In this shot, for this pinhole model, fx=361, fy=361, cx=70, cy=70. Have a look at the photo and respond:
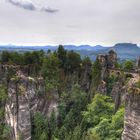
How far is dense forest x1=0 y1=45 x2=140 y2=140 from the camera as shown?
226 feet

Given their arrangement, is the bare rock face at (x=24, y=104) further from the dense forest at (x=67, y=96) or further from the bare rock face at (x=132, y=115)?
the bare rock face at (x=132, y=115)

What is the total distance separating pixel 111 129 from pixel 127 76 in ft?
54.4

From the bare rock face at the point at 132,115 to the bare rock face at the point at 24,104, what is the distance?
27953 millimetres

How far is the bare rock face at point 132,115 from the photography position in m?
47.5

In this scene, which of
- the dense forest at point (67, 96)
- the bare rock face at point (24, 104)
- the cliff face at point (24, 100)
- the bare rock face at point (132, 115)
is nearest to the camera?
the bare rock face at point (132, 115)

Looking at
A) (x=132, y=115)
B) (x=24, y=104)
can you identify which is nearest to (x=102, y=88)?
(x=24, y=104)

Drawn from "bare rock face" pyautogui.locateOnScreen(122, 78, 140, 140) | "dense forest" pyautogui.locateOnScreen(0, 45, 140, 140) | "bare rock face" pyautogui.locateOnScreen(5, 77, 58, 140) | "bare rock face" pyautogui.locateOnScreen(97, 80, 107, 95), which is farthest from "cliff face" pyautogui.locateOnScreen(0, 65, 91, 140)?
"bare rock face" pyautogui.locateOnScreen(122, 78, 140, 140)

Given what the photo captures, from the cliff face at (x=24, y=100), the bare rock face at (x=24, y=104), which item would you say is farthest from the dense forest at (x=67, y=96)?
the bare rock face at (x=24, y=104)

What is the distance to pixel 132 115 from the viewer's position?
4819 cm

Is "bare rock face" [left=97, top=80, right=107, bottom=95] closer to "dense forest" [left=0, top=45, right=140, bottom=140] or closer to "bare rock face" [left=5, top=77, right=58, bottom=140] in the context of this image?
"dense forest" [left=0, top=45, right=140, bottom=140]

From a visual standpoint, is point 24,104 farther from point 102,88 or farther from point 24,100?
point 102,88

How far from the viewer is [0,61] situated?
83.2 metres

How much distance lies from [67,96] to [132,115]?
30.3m

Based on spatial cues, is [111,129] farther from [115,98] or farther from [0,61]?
[0,61]
